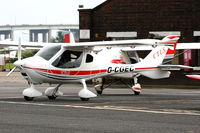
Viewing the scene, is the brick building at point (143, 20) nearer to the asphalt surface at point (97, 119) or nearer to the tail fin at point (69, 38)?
the tail fin at point (69, 38)

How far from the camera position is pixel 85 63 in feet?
69.6

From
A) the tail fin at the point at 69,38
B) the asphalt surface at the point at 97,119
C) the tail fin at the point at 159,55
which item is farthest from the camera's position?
the tail fin at the point at 159,55

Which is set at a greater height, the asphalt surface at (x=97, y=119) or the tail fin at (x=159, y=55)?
the tail fin at (x=159, y=55)

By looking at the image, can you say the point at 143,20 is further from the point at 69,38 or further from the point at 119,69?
the point at 119,69

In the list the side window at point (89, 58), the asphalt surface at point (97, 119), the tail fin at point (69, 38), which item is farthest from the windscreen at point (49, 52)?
the asphalt surface at point (97, 119)

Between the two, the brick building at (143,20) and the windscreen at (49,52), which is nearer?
the windscreen at (49,52)

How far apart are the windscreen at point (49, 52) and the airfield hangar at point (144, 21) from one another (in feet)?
60.9

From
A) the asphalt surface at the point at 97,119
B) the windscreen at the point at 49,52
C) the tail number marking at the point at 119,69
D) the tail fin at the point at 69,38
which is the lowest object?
the asphalt surface at the point at 97,119

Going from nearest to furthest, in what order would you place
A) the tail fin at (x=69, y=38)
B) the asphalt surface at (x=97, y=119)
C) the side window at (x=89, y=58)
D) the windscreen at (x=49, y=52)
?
the asphalt surface at (x=97, y=119)
the windscreen at (x=49, y=52)
the side window at (x=89, y=58)
the tail fin at (x=69, y=38)

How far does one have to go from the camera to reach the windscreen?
2045 centimetres

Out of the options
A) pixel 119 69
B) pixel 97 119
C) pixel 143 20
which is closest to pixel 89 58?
pixel 119 69

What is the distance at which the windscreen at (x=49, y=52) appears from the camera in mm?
20453

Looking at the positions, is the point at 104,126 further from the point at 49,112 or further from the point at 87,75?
the point at 87,75

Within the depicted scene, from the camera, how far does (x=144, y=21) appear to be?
3919 cm
